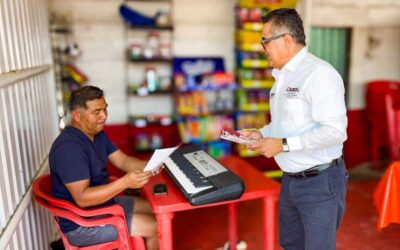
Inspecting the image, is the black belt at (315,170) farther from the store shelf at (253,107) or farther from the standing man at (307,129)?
the store shelf at (253,107)

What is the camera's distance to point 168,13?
13.5 feet

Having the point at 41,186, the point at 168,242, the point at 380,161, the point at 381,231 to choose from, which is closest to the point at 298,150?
the point at 168,242

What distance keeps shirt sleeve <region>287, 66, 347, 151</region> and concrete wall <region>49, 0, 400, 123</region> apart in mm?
2775

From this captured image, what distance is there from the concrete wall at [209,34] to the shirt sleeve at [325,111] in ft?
9.11

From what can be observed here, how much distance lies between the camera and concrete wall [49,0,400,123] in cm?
391

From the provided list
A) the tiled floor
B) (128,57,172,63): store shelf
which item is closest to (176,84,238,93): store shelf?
(128,57,172,63): store shelf

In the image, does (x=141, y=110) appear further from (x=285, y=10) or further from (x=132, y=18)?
(x=285, y=10)

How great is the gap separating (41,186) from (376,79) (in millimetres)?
4832

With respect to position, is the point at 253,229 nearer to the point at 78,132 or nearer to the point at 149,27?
the point at 78,132

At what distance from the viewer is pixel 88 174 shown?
1.88 meters

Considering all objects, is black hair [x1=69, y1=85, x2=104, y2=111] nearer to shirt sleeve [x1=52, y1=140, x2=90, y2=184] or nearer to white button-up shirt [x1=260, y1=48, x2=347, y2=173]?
shirt sleeve [x1=52, y1=140, x2=90, y2=184]

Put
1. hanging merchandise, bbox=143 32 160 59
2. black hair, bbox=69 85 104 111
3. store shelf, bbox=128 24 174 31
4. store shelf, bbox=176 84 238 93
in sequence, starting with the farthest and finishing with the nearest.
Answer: store shelf, bbox=176 84 238 93 < hanging merchandise, bbox=143 32 160 59 < store shelf, bbox=128 24 174 31 < black hair, bbox=69 85 104 111

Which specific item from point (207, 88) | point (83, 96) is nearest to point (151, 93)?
point (207, 88)

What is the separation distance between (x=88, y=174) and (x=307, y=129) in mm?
1182
